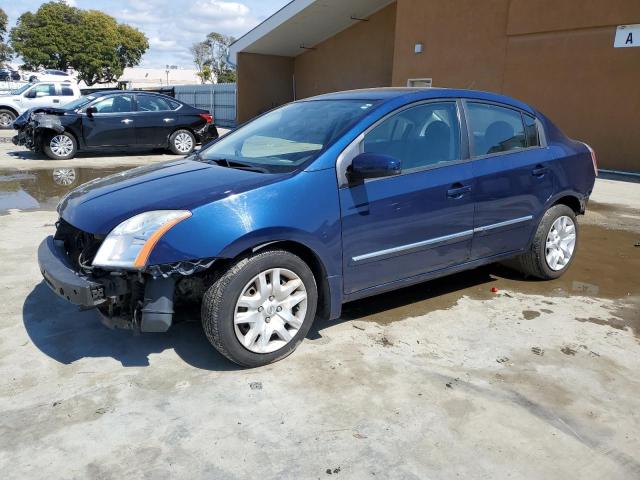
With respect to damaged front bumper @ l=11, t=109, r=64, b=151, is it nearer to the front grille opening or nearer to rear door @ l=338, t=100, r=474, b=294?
the front grille opening

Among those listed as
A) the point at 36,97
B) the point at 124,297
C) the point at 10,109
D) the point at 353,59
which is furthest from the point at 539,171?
the point at 10,109

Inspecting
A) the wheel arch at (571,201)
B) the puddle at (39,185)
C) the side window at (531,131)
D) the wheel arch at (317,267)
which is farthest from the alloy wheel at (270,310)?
the puddle at (39,185)

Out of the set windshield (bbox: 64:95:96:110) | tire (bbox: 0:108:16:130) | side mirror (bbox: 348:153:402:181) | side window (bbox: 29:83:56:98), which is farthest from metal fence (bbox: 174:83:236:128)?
side mirror (bbox: 348:153:402:181)

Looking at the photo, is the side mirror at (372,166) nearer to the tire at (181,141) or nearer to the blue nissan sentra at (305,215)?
the blue nissan sentra at (305,215)

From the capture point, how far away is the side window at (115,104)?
39.5 ft

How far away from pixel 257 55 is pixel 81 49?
41.6 meters

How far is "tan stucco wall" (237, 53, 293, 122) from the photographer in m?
22.5

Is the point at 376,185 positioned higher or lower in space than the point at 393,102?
lower

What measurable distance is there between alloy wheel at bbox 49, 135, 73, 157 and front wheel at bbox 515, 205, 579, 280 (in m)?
10.5

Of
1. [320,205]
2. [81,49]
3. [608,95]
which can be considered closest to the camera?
[320,205]

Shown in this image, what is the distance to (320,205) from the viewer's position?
330 centimetres

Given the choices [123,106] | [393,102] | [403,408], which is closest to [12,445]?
[403,408]

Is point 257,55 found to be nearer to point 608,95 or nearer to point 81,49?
point 608,95

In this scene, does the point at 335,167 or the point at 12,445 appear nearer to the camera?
the point at 12,445
